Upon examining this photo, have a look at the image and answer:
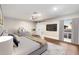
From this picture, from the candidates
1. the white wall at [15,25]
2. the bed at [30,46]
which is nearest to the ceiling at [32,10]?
the white wall at [15,25]

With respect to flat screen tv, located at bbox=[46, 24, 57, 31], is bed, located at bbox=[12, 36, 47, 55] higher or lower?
lower

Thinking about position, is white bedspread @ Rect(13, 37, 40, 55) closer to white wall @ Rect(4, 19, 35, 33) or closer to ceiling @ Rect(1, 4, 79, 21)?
white wall @ Rect(4, 19, 35, 33)

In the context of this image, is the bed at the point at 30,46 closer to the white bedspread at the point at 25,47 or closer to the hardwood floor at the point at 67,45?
the white bedspread at the point at 25,47

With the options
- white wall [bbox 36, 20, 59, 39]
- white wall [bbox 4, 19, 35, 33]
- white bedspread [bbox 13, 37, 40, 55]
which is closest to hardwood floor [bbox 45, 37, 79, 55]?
white wall [bbox 36, 20, 59, 39]

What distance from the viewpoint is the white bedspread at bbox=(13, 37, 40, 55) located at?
942 mm

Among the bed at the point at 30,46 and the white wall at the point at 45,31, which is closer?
the bed at the point at 30,46

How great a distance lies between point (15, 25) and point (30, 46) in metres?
0.39

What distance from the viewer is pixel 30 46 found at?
1045 mm

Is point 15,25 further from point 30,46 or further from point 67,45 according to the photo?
point 67,45

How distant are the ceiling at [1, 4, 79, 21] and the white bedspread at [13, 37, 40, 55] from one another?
13.7 inches

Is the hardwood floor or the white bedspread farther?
the hardwood floor

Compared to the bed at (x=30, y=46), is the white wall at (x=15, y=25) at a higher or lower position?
higher

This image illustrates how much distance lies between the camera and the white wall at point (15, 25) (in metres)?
0.97
